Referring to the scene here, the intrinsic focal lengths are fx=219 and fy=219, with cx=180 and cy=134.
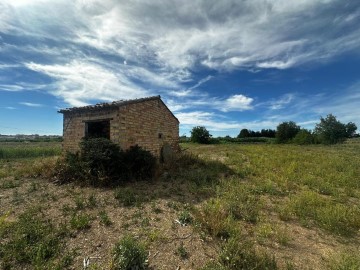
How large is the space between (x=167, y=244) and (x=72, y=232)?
208cm

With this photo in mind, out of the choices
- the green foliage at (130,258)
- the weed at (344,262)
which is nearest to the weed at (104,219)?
the green foliage at (130,258)

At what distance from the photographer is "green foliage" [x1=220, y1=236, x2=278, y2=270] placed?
361 cm

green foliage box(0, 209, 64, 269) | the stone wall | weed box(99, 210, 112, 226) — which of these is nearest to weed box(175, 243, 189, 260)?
weed box(99, 210, 112, 226)

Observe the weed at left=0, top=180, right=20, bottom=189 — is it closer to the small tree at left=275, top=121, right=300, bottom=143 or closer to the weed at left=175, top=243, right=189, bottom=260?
the weed at left=175, top=243, right=189, bottom=260

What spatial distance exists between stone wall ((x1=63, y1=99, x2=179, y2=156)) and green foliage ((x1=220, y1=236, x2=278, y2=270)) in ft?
21.3

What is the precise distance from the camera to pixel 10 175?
33.4 feet

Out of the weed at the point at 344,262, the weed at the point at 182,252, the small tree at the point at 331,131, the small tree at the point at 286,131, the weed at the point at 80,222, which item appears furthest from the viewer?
the small tree at the point at 286,131

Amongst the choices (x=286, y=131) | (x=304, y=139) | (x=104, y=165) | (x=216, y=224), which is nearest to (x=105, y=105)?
(x=104, y=165)

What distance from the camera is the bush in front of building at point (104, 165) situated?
27.0ft

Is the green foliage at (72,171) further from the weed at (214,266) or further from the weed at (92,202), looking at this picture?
the weed at (214,266)

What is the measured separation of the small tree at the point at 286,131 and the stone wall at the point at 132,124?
1992 inches

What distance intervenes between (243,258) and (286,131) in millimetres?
58779

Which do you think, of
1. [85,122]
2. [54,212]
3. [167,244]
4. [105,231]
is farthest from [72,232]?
[85,122]

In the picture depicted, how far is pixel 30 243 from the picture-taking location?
422 cm
